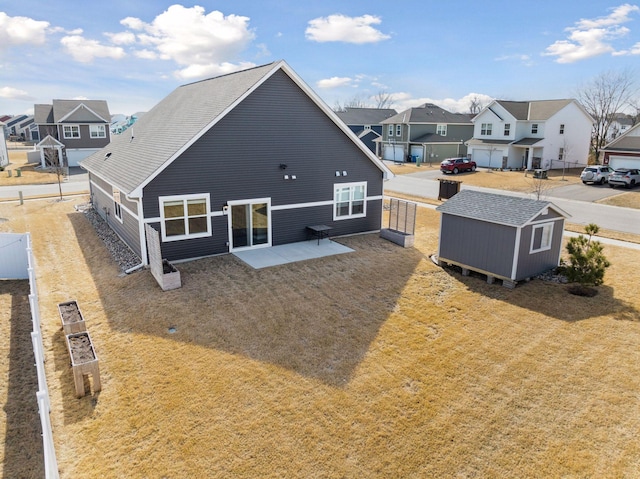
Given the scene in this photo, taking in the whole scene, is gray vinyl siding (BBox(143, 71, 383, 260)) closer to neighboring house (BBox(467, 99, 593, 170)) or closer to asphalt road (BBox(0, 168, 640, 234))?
asphalt road (BBox(0, 168, 640, 234))

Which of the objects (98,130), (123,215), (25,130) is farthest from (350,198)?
(25,130)

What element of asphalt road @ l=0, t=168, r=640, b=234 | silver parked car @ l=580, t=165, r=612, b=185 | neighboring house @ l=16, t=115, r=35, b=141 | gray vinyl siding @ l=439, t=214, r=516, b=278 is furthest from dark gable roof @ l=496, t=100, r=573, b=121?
neighboring house @ l=16, t=115, r=35, b=141

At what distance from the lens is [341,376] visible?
937 centimetres

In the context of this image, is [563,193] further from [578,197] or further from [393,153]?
[393,153]

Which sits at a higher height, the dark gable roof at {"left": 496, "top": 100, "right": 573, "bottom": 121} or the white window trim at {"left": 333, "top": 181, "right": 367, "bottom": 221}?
the dark gable roof at {"left": 496, "top": 100, "right": 573, "bottom": 121}

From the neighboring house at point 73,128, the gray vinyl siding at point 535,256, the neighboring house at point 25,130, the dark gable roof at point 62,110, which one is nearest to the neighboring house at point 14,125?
the neighboring house at point 25,130

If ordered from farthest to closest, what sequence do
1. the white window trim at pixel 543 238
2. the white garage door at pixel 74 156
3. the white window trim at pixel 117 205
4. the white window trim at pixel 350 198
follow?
the white garage door at pixel 74 156 → the white window trim at pixel 350 198 → the white window trim at pixel 117 205 → the white window trim at pixel 543 238

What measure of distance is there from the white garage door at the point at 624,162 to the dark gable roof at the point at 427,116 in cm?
2258

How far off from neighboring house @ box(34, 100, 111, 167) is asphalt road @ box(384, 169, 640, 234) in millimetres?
34473

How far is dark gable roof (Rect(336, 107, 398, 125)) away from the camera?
68.9 metres

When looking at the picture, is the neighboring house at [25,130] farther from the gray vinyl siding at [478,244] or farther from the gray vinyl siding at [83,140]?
the gray vinyl siding at [478,244]

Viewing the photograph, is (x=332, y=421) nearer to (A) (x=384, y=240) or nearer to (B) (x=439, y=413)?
(B) (x=439, y=413)

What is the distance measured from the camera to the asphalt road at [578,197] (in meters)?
24.2

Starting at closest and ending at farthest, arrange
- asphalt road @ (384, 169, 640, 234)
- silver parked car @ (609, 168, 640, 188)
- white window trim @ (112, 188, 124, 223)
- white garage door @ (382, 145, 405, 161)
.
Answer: white window trim @ (112, 188, 124, 223) → asphalt road @ (384, 169, 640, 234) → silver parked car @ (609, 168, 640, 188) → white garage door @ (382, 145, 405, 161)
